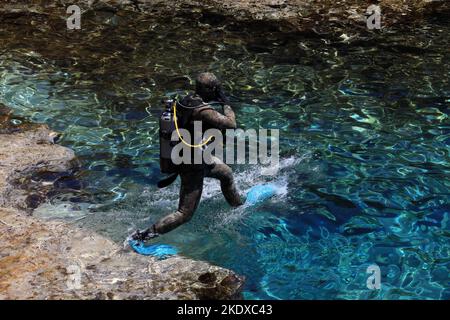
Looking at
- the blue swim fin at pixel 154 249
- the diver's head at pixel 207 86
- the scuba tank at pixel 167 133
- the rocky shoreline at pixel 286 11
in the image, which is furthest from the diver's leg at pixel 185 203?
the rocky shoreline at pixel 286 11

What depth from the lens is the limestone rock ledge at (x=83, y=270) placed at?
5211 mm

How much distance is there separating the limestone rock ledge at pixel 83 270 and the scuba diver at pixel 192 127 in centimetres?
59

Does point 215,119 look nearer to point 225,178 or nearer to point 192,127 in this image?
point 192,127

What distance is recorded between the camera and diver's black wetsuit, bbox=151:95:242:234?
600 cm

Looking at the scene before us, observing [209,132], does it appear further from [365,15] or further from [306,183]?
[365,15]

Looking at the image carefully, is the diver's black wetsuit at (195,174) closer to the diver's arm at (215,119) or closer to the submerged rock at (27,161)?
the diver's arm at (215,119)

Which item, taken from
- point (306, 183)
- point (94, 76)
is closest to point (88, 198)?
point (306, 183)

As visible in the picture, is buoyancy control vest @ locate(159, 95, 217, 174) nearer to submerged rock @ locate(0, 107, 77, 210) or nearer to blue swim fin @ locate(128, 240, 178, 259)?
blue swim fin @ locate(128, 240, 178, 259)

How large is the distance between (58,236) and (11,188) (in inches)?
63.5

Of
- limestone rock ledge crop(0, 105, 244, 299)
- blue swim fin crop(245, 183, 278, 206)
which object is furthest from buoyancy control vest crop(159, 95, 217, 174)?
blue swim fin crop(245, 183, 278, 206)

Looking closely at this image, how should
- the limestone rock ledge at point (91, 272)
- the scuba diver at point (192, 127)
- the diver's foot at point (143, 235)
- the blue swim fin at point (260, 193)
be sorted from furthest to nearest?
the blue swim fin at point (260, 193), the diver's foot at point (143, 235), the scuba diver at point (192, 127), the limestone rock ledge at point (91, 272)

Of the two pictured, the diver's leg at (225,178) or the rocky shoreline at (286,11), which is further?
the rocky shoreline at (286,11)

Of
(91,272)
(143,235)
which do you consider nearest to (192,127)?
(143,235)
